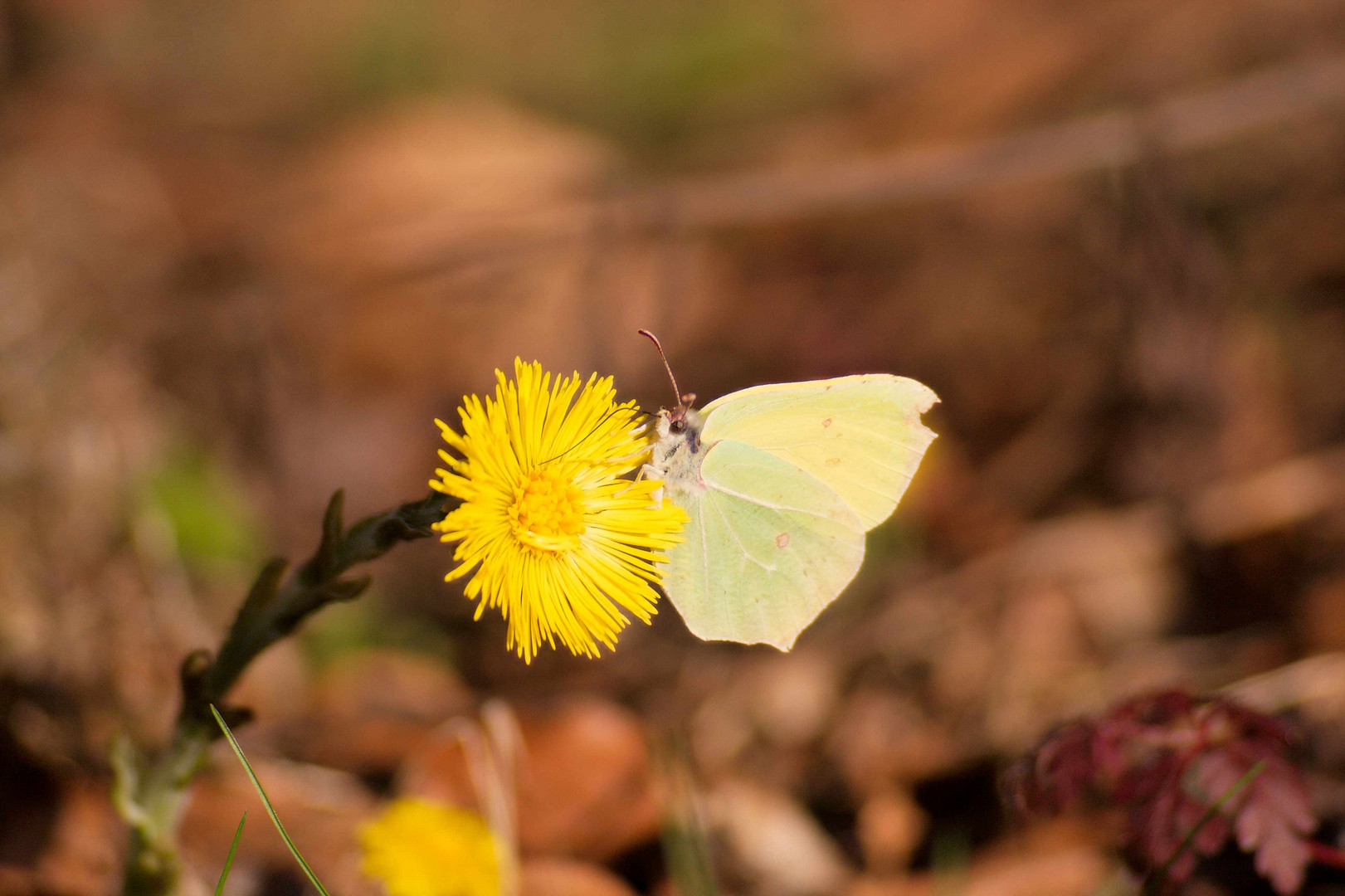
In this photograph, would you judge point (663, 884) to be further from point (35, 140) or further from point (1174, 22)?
point (35, 140)

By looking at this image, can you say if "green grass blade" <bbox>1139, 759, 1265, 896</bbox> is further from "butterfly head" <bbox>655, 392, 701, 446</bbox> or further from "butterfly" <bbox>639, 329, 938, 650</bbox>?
"butterfly head" <bbox>655, 392, 701, 446</bbox>

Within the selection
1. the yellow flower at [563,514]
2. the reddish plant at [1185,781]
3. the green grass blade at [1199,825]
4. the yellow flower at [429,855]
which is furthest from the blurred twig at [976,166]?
the green grass blade at [1199,825]

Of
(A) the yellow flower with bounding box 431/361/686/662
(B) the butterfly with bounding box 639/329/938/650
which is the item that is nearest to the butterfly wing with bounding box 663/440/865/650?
(B) the butterfly with bounding box 639/329/938/650

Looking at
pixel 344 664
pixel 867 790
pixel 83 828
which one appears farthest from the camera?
pixel 344 664

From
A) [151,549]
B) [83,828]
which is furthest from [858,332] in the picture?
[83,828]

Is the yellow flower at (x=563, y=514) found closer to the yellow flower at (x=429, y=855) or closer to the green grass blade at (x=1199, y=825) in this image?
the yellow flower at (x=429, y=855)

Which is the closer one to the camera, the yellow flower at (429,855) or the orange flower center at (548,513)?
the orange flower center at (548,513)
